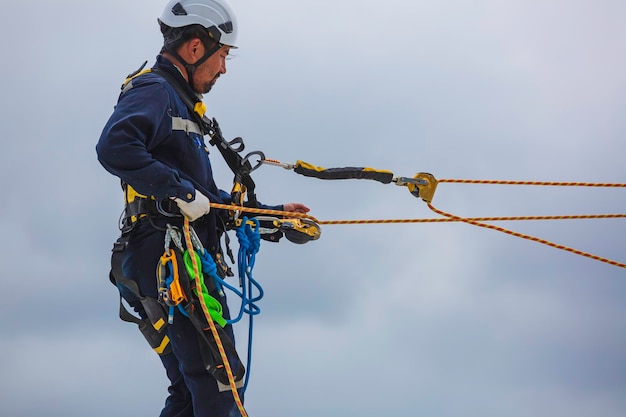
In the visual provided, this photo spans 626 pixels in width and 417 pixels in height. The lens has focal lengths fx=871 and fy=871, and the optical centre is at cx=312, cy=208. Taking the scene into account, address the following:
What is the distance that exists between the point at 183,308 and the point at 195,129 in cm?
88

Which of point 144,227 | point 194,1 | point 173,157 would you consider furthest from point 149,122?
point 194,1

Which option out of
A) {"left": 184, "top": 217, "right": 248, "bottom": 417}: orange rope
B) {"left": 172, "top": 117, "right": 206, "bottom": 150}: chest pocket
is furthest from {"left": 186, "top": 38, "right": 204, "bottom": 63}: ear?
{"left": 184, "top": 217, "right": 248, "bottom": 417}: orange rope

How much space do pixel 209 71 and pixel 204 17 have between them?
27 centimetres

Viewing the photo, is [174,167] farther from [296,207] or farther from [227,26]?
[296,207]

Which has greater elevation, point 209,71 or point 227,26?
point 227,26

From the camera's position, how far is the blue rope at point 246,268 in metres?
4.11

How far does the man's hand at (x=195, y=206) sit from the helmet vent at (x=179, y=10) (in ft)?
3.11

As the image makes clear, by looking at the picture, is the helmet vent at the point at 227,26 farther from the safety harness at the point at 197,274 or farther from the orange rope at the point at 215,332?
the orange rope at the point at 215,332

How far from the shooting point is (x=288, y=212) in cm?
456

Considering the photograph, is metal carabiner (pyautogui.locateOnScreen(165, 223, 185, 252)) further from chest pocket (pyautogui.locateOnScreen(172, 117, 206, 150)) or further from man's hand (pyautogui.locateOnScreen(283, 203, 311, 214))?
man's hand (pyautogui.locateOnScreen(283, 203, 311, 214))

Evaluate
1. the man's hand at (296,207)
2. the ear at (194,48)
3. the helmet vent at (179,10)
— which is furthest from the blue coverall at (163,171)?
the man's hand at (296,207)

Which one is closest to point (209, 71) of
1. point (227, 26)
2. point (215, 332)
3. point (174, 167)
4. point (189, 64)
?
point (189, 64)

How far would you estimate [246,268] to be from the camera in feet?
14.3

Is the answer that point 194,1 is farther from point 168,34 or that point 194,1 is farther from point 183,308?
point 183,308
